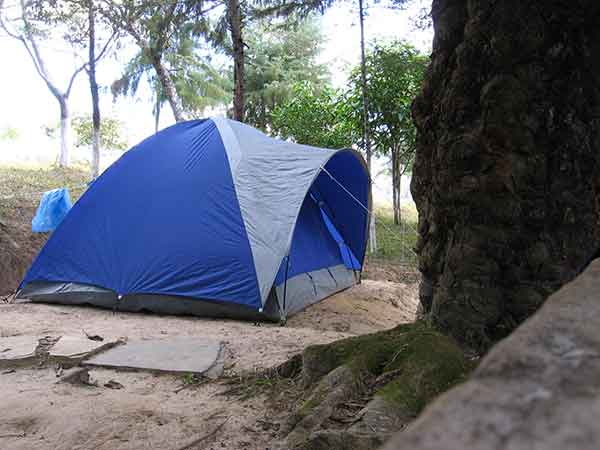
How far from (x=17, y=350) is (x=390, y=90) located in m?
8.96

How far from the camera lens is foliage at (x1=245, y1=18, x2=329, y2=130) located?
61.0 feet

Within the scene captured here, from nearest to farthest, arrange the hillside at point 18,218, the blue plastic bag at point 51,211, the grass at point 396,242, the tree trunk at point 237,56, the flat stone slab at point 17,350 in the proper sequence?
the flat stone slab at point 17,350 < the hillside at point 18,218 < the blue plastic bag at point 51,211 < the tree trunk at point 237,56 < the grass at point 396,242

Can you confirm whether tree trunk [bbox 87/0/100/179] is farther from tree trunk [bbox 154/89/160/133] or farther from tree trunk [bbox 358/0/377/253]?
tree trunk [bbox 358/0/377/253]

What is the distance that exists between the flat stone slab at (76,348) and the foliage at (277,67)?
48.9 feet

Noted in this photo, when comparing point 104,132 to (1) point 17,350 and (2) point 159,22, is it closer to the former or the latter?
(2) point 159,22

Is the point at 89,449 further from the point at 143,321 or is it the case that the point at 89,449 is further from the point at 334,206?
the point at 334,206

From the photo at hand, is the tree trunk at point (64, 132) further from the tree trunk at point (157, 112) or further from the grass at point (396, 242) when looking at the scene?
the grass at point (396, 242)

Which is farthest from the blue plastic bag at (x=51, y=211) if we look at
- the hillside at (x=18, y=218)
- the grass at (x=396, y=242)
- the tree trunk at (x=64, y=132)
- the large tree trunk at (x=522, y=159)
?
the tree trunk at (x=64, y=132)

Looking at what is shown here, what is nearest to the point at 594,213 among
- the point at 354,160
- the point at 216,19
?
the point at 354,160

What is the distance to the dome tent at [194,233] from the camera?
523 centimetres

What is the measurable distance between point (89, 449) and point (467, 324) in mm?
1822

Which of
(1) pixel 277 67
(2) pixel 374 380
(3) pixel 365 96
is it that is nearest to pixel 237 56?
(3) pixel 365 96

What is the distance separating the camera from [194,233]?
5.45 meters

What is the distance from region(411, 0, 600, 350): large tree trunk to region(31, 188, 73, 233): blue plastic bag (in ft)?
23.7
